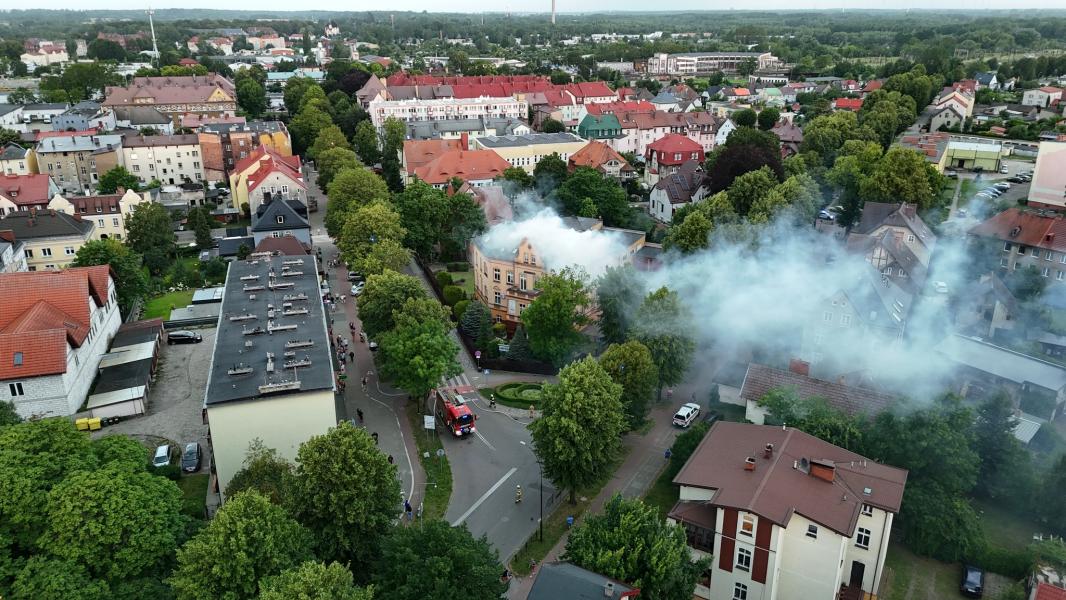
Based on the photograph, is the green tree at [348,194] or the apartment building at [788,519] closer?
the apartment building at [788,519]

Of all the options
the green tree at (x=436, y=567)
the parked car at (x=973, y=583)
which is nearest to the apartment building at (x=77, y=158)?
the green tree at (x=436, y=567)

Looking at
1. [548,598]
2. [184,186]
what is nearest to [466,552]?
[548,598]

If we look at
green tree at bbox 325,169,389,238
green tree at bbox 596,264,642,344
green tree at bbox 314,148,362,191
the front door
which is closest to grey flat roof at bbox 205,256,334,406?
green tree at bbox 596,264,642,344

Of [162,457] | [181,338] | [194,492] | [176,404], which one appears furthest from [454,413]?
[181,338]

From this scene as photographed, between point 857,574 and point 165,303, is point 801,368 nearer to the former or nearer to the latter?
point 857,574

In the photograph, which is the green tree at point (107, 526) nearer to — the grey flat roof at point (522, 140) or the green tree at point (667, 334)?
the green tree at point (667, 334)

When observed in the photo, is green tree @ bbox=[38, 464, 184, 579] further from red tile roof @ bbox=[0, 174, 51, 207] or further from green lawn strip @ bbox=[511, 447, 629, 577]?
red tile roof @ bbox=[0, 174, 51, 207]
